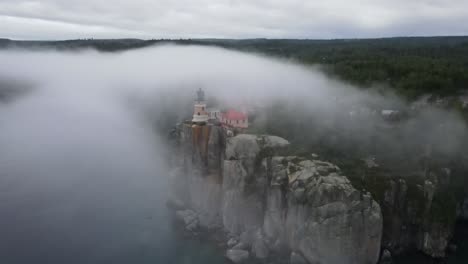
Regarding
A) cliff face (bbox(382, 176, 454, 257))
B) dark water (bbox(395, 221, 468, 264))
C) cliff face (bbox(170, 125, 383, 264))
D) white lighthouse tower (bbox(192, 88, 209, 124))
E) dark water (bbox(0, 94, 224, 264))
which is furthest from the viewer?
white lighthouse tower (bbox(192, 88, 209, 124))

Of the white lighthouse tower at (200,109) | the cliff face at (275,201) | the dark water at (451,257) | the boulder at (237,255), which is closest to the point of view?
the cliff face at (275,201)

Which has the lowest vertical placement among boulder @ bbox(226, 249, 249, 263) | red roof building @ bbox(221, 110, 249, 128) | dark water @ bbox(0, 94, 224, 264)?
dark water @ bbox(0, 94, 224, 264)

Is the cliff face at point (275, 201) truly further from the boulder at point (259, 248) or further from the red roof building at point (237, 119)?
the red roof building at point (237, 119)

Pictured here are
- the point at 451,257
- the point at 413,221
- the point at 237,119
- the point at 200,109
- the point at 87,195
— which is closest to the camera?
the point at 451,257

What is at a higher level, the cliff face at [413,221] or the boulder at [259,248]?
the cliff face at [413,221]

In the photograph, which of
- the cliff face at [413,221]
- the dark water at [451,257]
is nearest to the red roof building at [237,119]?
the cliff face at [413,221]

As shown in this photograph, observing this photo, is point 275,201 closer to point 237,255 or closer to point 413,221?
point 237,255

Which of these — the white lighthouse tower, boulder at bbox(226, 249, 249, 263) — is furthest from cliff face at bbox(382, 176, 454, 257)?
the white lighthouse tower

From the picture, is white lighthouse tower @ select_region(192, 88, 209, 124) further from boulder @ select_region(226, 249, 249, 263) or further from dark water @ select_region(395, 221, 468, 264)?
dark water @ select_region(395, 221, 468, 264)

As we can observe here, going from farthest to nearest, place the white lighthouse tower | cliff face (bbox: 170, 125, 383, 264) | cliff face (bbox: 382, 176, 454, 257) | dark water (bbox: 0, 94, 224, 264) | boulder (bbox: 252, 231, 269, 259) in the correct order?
1. the white lighthouse tower
2. dark water (bbox: 0, 94, 224, 264)
3. cliff face (bbox: 382, 176, 454, 257)
4. boulder (bbox: 252, 231, 269, 259)
5. cliff face (bbox: 170, 125, 383, 264)

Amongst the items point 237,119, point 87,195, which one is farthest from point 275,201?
point 87,195
